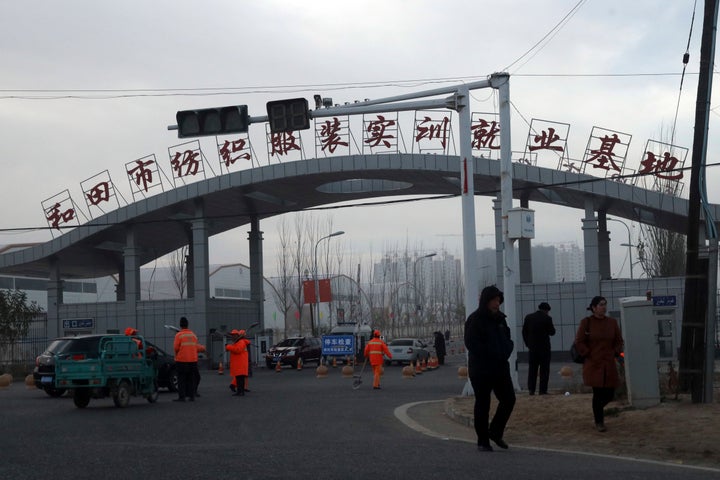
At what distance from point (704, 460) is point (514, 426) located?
11.3ft

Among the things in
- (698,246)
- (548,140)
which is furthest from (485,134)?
(698,246)

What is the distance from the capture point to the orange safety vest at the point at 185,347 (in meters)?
19.4

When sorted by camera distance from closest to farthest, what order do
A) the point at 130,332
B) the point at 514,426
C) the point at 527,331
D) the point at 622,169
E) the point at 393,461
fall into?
the point at 393,461 → the point at 514,426 → the point at 527,331 → the point at 130,332 → the point at 622,169

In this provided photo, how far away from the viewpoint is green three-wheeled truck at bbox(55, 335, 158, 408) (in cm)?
1784

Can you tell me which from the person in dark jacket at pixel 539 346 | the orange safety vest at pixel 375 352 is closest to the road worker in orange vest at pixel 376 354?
the orange safety vest at pixel 375 352

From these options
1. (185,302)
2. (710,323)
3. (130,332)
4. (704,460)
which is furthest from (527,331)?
(185,302)

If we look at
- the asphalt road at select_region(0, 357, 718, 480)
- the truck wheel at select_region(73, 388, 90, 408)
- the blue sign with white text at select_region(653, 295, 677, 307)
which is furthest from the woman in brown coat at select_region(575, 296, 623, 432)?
the blue sign with white text at select_region(653, 295, 677, 307)

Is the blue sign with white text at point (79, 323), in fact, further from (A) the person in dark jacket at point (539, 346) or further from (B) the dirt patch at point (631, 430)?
(B) the dirt patch at point (631, 430)

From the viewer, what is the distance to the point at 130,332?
813 inches

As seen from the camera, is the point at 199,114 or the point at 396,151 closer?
the point at 199,114

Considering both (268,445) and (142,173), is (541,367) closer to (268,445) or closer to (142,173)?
(268,445)

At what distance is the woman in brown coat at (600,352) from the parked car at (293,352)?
30.1 metres

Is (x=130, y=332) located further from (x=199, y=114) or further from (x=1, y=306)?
(x=1, y=306)

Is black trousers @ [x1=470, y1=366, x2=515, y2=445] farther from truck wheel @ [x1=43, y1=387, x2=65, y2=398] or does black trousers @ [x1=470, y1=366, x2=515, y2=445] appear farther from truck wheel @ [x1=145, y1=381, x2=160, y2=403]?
truck wheel @ [x1=43, y1=387, x2=65, y2=398]
